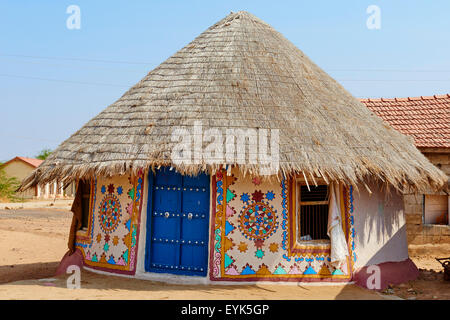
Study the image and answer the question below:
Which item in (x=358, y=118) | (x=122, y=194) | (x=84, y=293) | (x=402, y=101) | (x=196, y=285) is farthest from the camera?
(x=402, y=101)

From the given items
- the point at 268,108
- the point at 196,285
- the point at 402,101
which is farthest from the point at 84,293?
the point at 402,101

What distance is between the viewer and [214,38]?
10086mm

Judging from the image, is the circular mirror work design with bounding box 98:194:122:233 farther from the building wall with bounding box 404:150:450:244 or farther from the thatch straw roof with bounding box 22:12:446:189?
the building wall with bounding box 404:150:450:244

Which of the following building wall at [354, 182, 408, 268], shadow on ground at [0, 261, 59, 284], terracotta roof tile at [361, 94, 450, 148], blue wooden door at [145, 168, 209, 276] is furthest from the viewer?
terracotta roof tile at [361, 94, 450, 148]

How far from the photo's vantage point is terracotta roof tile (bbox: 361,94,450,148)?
12.1m

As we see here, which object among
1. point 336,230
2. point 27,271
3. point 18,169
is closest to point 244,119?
point 336,230

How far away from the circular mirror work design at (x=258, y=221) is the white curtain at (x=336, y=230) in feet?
3.32

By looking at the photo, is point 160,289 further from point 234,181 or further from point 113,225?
point 234,181

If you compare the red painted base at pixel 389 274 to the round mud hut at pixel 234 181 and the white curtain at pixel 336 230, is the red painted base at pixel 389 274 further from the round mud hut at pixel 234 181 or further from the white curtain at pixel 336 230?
the white curtain at pixel 336 230

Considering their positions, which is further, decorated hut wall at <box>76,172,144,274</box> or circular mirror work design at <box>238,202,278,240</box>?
decorated hut wall at <box>76,172,144,274</box>

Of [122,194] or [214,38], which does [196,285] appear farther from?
[214,38]

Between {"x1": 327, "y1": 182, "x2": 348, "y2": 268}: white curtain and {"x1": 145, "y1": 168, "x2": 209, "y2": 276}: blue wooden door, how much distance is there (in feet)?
7.14

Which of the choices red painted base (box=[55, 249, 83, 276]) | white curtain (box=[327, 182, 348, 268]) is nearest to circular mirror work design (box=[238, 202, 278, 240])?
white curtain (box=[327, 182, 348, 268])
